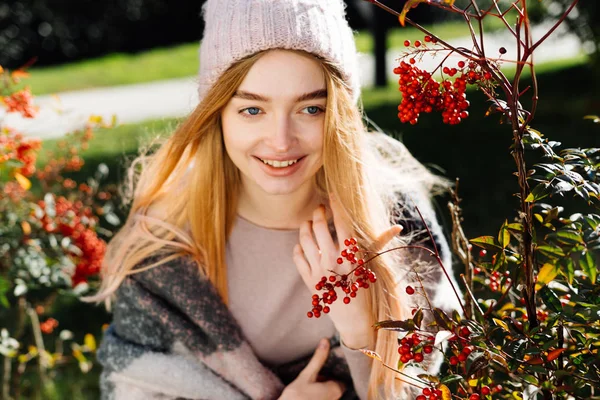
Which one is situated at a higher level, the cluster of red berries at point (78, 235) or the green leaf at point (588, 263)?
the green leaf at point (588, 263)

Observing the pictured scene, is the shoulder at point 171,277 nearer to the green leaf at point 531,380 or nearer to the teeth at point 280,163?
the teeth at point 280,163

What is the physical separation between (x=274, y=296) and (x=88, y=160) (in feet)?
12.7

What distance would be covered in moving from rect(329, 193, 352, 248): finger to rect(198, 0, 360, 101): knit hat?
34 cm

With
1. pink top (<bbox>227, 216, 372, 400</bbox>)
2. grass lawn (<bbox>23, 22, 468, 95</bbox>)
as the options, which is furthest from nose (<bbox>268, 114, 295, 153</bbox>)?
grass lawn (<bbox>23, 22, 468, 95</bbox>)

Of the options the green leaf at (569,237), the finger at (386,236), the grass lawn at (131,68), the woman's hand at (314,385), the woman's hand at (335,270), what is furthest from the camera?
the grass lawn at (131,68)

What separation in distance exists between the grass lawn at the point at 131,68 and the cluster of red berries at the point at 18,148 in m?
6.68

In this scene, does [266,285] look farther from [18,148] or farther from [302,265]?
[18,148]

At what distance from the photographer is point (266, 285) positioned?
2.34 metres

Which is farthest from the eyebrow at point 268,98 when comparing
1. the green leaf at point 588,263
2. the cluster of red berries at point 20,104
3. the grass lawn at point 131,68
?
the grass lawn at point 131,68

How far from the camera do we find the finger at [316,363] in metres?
2.25

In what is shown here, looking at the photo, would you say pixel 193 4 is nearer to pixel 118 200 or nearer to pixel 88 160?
pixel 88 160

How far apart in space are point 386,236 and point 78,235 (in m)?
1.17

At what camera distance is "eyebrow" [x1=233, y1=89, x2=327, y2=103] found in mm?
1931

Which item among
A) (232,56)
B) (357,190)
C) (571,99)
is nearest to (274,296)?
(357,190)
